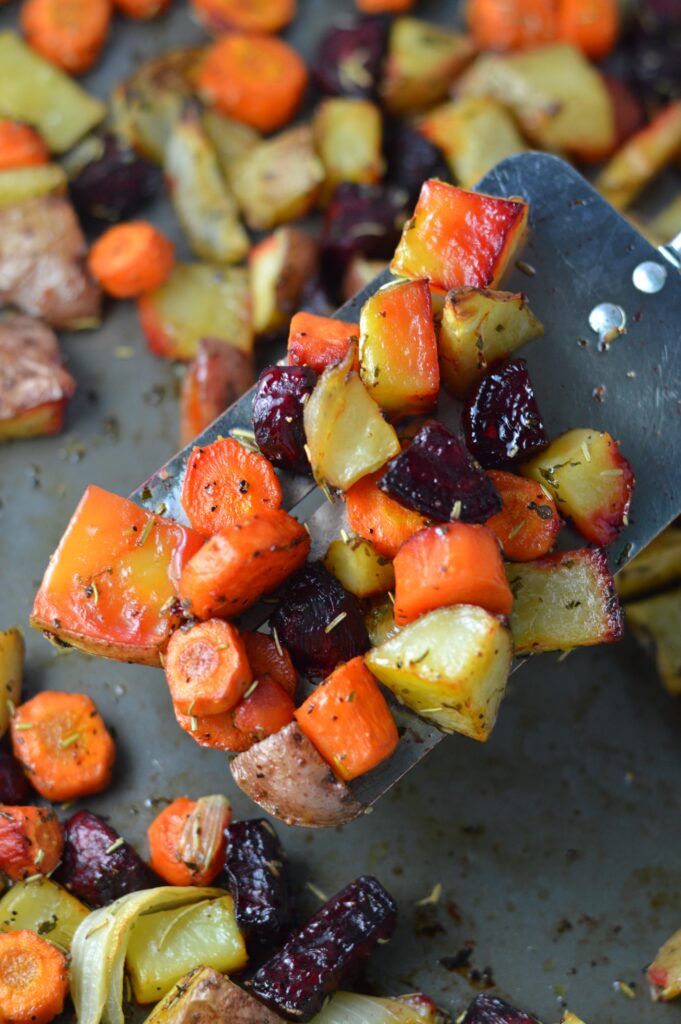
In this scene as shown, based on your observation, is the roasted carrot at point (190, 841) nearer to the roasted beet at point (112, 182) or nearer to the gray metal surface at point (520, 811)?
the gray metal surface at point (520, 811)

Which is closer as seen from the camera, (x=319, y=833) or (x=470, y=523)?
(x=470, y=523)

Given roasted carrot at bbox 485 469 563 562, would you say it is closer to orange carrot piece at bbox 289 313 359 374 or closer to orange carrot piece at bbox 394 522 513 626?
orange carrot piece at bbox 394 522 513 626

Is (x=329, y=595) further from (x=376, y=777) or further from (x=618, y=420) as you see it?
(x=618, y=420)

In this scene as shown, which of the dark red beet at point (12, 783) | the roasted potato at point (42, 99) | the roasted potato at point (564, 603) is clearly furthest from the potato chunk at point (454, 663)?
the roasted potato at point (42, 99)

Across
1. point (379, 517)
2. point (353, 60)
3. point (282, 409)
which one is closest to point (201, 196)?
point (353, 60)

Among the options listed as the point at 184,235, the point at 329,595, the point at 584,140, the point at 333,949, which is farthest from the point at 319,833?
the point at 584,140
